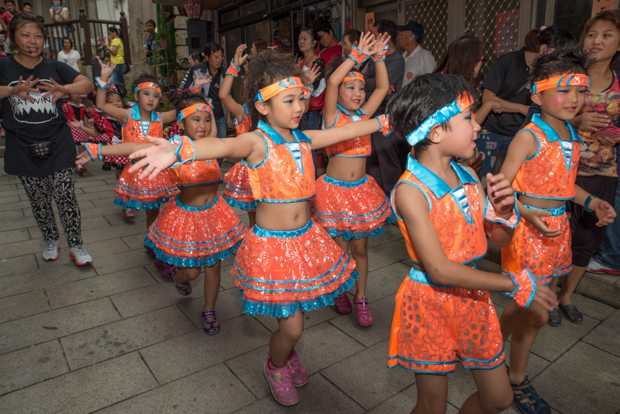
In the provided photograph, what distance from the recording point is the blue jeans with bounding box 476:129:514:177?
422 centimetres

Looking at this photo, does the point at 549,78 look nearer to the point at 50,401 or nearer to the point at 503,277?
the point at 503,277

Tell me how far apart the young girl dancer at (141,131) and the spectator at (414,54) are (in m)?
2.83

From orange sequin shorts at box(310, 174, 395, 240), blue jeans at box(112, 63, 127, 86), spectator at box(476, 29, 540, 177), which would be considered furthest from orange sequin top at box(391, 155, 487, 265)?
blue jeans at box(112, 63, 127, 86)

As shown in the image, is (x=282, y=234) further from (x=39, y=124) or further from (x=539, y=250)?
(x=39, y=124)

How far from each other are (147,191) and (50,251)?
1.23 m

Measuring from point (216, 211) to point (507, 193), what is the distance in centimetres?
227

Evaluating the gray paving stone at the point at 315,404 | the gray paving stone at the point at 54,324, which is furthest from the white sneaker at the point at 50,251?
the gray paving stone at the point at 315,404

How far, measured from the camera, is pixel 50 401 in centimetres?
248

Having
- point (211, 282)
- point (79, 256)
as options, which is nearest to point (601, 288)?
point (211, 282)

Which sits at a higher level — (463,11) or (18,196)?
(463,11)

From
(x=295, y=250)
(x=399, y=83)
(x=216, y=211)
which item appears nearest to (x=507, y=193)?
(x=295, y=250)

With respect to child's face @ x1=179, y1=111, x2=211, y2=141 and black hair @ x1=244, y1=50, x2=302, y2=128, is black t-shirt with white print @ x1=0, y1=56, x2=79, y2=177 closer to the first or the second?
child's face @ x1=179, y1=111, x2=211, y2=141

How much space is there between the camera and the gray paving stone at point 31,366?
2.65 meters

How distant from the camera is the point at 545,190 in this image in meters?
2.41
